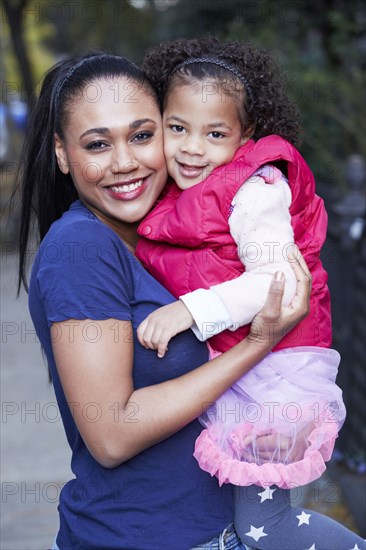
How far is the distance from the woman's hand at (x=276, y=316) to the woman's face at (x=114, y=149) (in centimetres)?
46

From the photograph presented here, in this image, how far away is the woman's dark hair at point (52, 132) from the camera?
2.27 m

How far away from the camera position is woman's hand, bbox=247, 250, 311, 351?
2041 mm

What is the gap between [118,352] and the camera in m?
1.97

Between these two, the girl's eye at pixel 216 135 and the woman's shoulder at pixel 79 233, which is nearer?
the woman's shoulder at pixel 79 233

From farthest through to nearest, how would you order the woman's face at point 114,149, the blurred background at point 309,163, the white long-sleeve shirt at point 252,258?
the blurred background at point 309,163, the woman's face at point 114,149, the white long-sleeve shirt at point 252,258

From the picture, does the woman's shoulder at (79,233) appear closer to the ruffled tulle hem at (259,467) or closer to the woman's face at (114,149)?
the woman's face at (114,149)

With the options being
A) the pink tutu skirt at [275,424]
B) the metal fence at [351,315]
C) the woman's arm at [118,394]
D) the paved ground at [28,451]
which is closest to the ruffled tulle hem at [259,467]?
the pink tutu skirt at [275,424]

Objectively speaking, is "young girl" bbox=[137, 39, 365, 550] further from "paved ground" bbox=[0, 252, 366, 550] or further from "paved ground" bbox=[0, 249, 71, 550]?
"paved ground" bbox=[0, 249, 71, 550]

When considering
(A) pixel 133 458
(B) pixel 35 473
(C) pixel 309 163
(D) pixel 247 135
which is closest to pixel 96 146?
(D) pixel 247 135

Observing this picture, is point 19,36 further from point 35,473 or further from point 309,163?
point 35,473

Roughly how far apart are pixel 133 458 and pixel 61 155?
83 cm

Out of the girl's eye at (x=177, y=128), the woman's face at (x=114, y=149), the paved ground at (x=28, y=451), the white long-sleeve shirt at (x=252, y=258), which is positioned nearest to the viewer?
the white long-sleeve shirt at (x=252, y=258)

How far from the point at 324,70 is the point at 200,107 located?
28.3 feet

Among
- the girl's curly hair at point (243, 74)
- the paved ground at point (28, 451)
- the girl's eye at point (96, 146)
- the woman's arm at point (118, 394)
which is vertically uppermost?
the girl's curly hair at point (243, 74)
